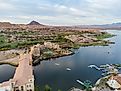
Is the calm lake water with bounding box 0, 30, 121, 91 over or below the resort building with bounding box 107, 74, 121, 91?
below

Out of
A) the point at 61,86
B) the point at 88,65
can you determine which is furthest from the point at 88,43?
the point at 61,86

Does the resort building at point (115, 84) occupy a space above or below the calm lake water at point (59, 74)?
above

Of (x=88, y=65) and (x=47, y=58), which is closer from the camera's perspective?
(x=88, y=65)

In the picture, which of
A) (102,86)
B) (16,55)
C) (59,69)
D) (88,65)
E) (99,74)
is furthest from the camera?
(16,55)

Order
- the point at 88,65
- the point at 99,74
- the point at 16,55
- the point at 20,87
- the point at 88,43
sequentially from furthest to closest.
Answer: the point at 88,43
the point at 16,55
the point at 88,65
the point at 99,74
the point at 20,87

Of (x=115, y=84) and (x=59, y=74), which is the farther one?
(x=59, y=74)

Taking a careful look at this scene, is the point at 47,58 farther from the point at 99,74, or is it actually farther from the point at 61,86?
the point at 61,86

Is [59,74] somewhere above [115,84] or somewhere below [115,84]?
below

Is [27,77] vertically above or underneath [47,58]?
above

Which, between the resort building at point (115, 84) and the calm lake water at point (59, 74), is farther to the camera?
the calm lake water at point (59, 74)

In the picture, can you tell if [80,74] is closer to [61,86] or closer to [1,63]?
[61,86]

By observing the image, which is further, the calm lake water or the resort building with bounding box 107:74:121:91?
the calm lake water
